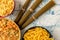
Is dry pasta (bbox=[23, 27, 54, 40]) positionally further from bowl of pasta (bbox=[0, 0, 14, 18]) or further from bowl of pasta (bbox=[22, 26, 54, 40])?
bowl of pasta (bbox=[0, 0, 14, 18])

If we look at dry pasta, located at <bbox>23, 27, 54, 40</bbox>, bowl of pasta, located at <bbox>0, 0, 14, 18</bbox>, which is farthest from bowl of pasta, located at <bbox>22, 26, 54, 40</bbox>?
bowl of pasta, located at <bbox>0, 0, 14, 18</bbox>

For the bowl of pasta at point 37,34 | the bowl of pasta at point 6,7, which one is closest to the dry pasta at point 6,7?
the bowl of pasta at point 6,7

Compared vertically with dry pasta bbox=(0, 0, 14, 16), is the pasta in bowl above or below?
below

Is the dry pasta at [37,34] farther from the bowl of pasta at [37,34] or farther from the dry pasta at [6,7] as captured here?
the dry pasta at [6,7]

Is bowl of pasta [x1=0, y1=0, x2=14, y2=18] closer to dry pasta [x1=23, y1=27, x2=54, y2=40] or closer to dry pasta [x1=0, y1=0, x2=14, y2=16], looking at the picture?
dry pasta [x1=0, y1=0, x2=14, y2=16]

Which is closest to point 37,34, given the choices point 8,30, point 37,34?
point 37,34

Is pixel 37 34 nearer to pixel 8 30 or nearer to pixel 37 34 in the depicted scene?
pixel 37 34

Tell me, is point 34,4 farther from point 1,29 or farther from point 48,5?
point 1,29
